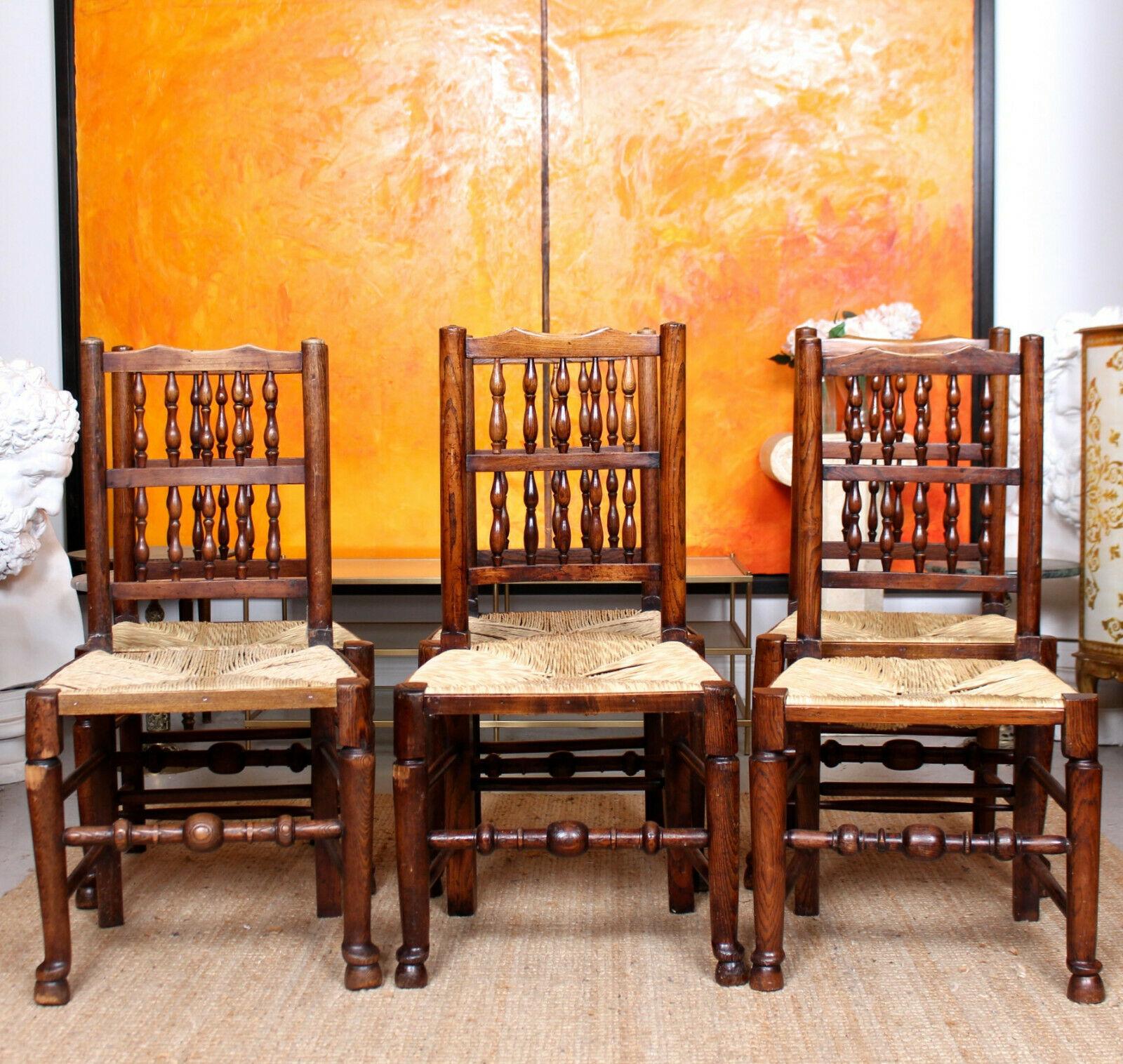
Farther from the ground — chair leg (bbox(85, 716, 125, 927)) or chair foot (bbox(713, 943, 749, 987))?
chair leg (bbox(85, 716, 125, 927))

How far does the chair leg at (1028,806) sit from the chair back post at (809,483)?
42cm

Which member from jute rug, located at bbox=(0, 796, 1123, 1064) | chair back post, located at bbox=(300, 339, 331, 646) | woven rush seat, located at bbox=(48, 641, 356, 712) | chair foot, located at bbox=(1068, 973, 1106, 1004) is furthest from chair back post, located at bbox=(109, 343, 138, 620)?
chair foot, located at bbox=(1068, 973, 1106, 1004)

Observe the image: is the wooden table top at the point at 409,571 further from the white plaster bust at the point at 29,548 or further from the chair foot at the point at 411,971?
the chair foot at the point at 411,971

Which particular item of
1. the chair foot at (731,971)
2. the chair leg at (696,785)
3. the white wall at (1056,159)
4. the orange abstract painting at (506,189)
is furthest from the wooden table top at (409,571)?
the chair foot at (731,971)

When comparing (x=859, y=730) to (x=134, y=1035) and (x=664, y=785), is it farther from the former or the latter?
(x=134, y=1035)

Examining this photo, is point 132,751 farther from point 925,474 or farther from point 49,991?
point 925,474

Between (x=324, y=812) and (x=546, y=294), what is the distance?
1867mm

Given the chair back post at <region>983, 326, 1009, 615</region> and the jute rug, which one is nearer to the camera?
the jute rug

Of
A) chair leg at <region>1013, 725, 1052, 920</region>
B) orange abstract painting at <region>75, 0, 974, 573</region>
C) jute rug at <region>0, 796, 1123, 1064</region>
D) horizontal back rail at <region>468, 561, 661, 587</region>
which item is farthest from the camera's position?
orange abstract painting at <region>75, 0, 974, 573</region>

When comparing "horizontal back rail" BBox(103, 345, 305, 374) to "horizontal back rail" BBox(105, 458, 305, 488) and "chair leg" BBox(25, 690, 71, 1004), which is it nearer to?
"horizontal back rail" BBox(105, 458, 305, 488)

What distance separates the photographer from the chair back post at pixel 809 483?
188 cm

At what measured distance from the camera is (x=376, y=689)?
12.0ft

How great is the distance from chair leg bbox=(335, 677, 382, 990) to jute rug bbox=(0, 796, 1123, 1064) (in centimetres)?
6

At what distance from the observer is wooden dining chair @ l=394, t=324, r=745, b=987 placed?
1.72m
